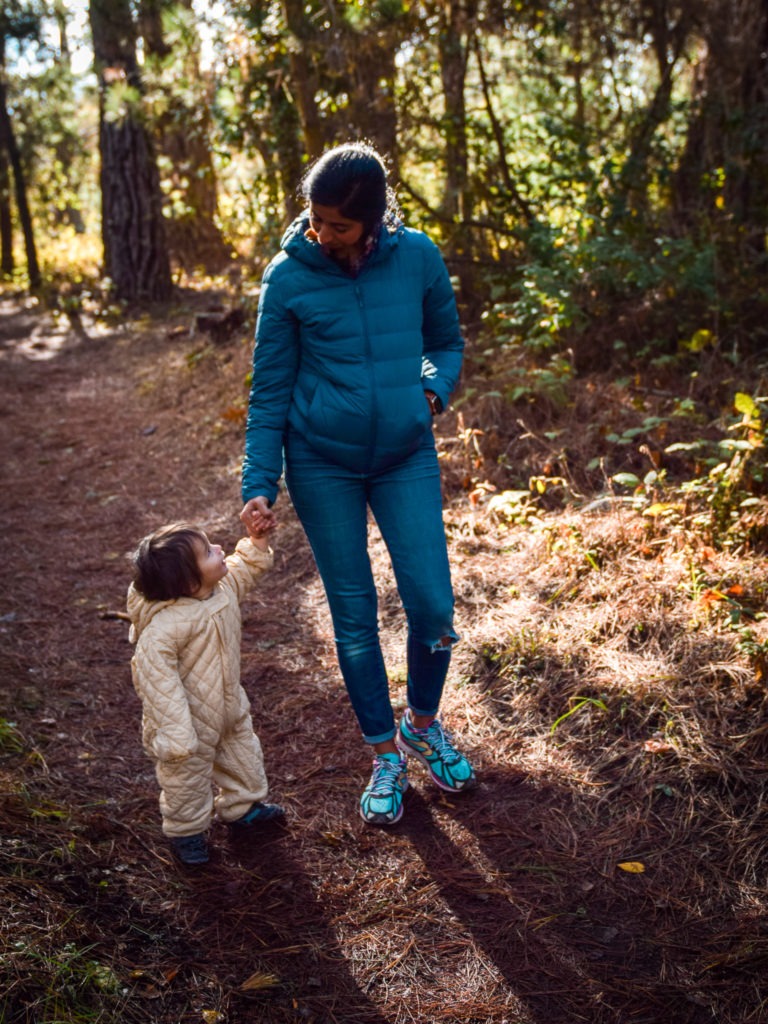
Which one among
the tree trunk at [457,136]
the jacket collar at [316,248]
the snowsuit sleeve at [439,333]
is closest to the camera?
the jacket collar at [316,248]

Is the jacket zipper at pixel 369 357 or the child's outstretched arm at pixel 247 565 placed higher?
the jacket zipper at pixel 369 357

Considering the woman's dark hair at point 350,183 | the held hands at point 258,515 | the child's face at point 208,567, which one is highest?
the woman's dark hair at point 350,183

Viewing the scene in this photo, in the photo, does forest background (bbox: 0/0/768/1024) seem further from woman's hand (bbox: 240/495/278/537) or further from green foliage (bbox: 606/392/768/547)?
woman's hand (bbox: 240/495/278/537)

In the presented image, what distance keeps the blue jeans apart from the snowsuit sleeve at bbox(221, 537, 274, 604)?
21 cm

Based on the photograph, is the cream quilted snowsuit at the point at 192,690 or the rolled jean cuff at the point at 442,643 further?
Answer: the rolled jean cuff at the point at 442,643

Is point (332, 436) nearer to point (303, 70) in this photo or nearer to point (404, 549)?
point (404, 549)

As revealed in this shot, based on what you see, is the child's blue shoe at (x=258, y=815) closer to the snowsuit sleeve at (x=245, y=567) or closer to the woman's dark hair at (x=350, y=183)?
the snowsuit sleeve at (x=245, y=567)

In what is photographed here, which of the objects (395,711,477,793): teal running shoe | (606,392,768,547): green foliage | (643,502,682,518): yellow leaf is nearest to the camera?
(395,711,477,793): teal running shoe

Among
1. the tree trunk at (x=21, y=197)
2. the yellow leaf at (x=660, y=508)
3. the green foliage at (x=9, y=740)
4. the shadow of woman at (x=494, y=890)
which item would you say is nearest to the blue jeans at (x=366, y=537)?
the shadow of woman at (x=494, y=890)

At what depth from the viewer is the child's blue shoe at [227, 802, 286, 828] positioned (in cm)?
308

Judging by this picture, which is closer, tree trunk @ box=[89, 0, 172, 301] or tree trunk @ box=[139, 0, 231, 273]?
tree trunk @ box=[139, 0, 231, 273]

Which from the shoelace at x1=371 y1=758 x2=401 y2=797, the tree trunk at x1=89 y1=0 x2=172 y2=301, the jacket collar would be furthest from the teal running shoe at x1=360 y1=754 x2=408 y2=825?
the tree trunk at x1=89 y1=0 x2=172 y2=301

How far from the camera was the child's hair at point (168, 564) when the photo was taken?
2.72m

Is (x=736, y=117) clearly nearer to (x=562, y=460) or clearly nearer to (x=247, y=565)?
(x=562, y=460)
